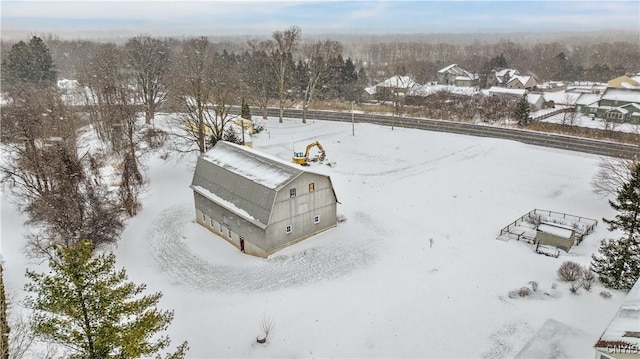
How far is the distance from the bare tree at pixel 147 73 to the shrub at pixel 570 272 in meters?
45.0

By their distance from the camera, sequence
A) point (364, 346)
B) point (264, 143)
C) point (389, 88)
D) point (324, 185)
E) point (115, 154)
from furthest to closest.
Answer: point (389, 88), point (264, 143), point (115, 154), point (324, 185), point (364, 346)

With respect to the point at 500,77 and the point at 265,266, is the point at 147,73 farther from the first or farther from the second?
the point at 500,77

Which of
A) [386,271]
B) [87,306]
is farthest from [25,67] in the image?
[87,306]

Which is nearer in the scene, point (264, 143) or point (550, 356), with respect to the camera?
point (550, 356)

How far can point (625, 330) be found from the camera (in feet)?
46.8

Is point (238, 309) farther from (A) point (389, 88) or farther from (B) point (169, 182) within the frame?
(A) point (389, 88)

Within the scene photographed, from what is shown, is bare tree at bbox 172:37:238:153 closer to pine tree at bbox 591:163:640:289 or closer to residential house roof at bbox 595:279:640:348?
pine tree at bbox 591:163:640:289

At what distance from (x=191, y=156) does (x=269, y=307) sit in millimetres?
27155

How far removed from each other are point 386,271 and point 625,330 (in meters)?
12.1

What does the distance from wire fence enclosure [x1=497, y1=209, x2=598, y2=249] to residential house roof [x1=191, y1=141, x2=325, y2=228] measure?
1473 centimetres

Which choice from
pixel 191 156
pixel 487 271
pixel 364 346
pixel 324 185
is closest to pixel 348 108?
pixel 191 156

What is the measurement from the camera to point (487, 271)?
24.1 metres

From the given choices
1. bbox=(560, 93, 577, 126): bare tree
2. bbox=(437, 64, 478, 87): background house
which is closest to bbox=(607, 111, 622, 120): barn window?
bbox=(560, 93, 577, 126): bare tree

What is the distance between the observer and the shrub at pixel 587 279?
71.7 ft
